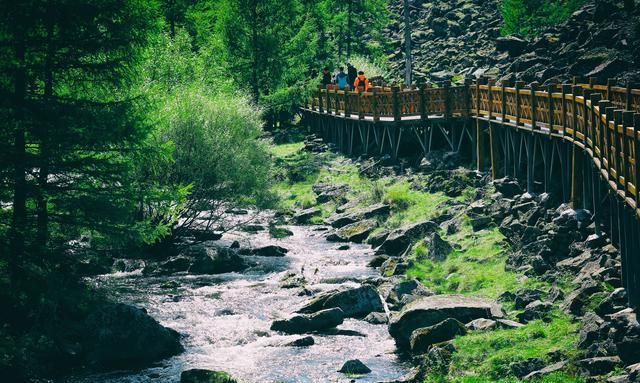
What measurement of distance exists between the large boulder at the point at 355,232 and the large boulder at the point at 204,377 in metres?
15.3

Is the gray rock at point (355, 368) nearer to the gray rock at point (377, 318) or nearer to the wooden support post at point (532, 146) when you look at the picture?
the gray rock at point (377, 318)

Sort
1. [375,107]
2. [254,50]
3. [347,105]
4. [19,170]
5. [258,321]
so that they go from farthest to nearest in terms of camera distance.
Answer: [254,50] → [347,105] → [375,107] → [258,321] → [19,170]

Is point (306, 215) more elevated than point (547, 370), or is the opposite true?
point (306, 215)

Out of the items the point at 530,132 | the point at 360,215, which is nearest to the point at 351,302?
the point at 530,132

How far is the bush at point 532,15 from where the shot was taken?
212 ft

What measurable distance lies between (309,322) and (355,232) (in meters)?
11.5

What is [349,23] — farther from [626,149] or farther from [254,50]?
[626,149]

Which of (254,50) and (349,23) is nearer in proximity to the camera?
(254,50)

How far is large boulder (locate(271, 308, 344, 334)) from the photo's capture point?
2270cm

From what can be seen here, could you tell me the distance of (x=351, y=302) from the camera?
78.3 feet

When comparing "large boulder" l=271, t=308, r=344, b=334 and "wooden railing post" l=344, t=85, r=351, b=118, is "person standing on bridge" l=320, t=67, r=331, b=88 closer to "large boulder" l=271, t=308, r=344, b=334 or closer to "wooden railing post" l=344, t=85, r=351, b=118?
"wooden railing post" l=344, t=85, r=351, b=118

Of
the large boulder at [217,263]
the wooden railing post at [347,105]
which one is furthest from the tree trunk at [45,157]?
the wooden railing post at [347,105]

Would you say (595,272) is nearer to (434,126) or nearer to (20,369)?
(20,369)

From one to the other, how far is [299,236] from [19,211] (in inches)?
650
